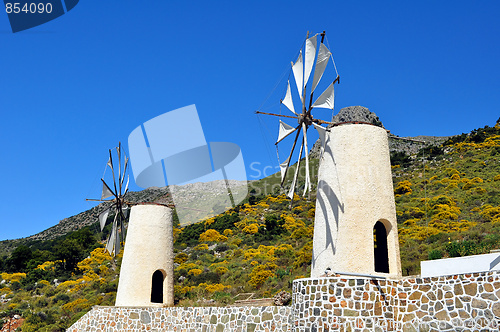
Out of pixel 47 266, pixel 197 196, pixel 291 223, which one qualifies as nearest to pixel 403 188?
pixel 291 223

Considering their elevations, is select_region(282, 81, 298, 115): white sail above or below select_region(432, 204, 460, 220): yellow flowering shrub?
above

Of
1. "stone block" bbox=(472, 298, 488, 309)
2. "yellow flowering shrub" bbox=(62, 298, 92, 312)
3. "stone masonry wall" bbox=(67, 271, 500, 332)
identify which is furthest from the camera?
"yellow flowering shrub" bbox=(62, 298, 92, 312)

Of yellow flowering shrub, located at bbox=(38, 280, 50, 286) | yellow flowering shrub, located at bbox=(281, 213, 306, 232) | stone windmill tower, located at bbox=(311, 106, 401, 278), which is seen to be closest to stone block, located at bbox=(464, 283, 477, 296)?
stone windmill tower, located at bbox=(311, 106, 401, 278)

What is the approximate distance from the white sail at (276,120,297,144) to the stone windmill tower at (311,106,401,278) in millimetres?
1108

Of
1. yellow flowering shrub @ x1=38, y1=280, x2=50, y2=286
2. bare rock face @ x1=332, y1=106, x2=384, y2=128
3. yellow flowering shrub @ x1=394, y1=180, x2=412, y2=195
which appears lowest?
yellow flowering shrub @ x1=38, y1=280, x2=50, y2=286

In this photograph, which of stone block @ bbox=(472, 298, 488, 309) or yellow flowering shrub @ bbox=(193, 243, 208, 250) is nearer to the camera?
stone block @ bbox=(472, 298, 488, 309)

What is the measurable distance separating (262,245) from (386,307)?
55.7 feet

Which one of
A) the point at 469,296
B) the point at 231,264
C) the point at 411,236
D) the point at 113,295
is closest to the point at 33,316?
the point at 113,295

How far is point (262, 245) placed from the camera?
26875 millimetres

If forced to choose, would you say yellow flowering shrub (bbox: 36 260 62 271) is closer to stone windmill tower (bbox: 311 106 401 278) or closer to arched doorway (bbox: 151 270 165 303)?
arched doorway (bbox: 151 270 165 303)

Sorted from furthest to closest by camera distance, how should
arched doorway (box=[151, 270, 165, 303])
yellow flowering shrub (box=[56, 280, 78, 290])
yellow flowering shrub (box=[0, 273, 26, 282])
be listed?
yellow flowering shrub (box=[0, 273, 26, 282]), yellow flowering shrub (box=[56, 280, 78, 290]), arched doorway (box=[151, 270, 165, 303])

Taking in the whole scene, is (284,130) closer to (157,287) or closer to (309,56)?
(309,56)

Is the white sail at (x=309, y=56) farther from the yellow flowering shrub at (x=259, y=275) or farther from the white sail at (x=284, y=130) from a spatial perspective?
the yellow flowering shrub at (x=259, y=275)

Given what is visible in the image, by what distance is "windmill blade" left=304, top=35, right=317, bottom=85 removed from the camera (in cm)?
1229
